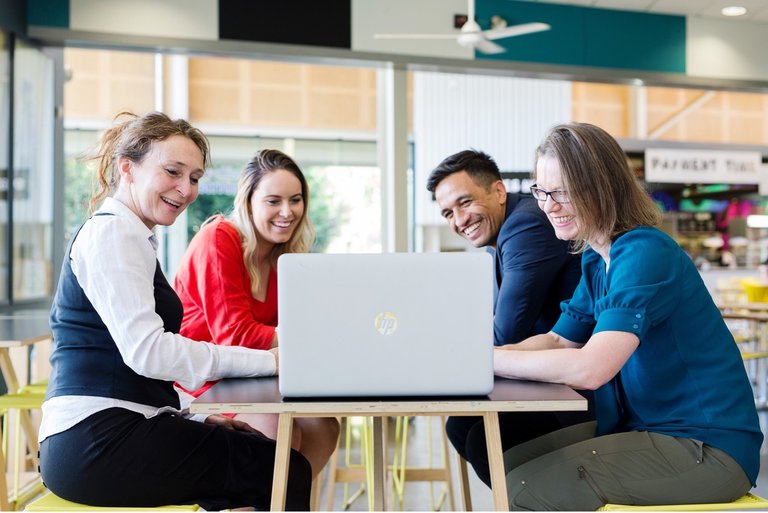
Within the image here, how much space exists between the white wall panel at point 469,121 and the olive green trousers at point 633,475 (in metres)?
7.39

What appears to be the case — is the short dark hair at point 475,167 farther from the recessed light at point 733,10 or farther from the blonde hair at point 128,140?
the recessed light at point 733,10

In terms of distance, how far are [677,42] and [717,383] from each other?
16.8ft

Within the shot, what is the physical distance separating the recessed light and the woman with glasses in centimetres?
502

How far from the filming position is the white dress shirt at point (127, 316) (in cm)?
136

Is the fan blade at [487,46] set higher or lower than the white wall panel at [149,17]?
lower

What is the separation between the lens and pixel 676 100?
10.3m

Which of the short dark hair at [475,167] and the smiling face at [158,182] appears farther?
the short dark hair at [475,167]

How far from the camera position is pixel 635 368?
1502 millimetres

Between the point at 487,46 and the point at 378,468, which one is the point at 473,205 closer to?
the point at 378,468

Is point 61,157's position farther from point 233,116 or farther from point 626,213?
point 233,116

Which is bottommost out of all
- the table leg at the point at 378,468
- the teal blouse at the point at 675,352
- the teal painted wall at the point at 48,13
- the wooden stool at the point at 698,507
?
the table leg at the point at 378,468

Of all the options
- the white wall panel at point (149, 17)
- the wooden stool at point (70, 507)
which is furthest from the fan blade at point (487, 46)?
the wooden stool at point (70, 507)

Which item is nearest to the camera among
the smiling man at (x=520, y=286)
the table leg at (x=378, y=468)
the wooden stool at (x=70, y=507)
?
the wooden stool at (x=70, y=507)

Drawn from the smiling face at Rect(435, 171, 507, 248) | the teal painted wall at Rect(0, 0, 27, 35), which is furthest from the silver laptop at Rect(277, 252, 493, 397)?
the teal painted wall at Rect(0, 0, 27, 35)
